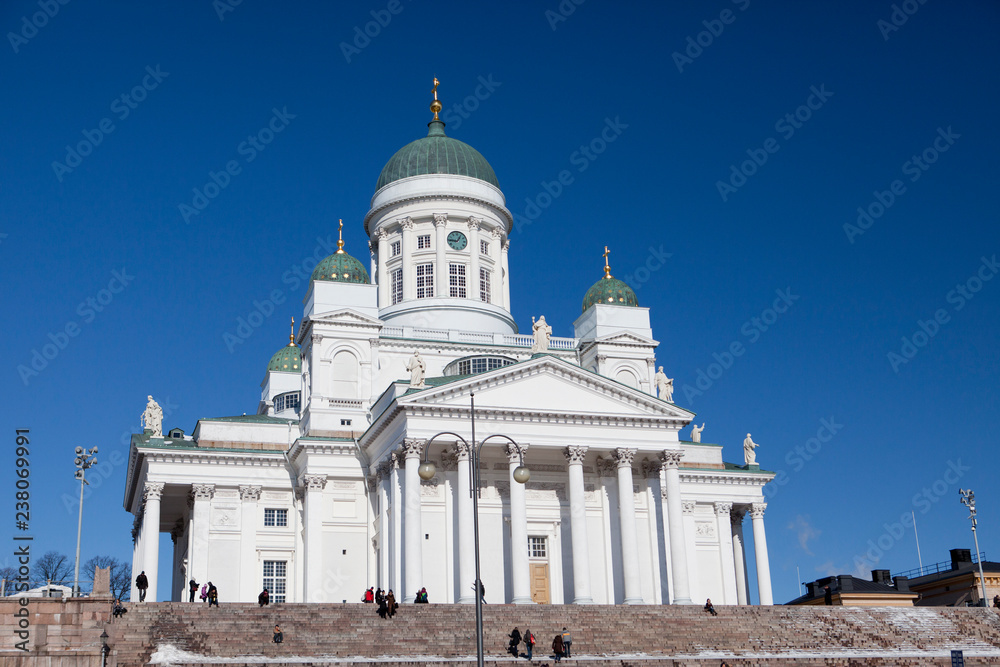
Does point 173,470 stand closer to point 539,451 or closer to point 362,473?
point 362,473

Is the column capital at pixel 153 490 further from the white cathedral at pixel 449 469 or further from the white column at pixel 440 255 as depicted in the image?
the white column at pixel 440 255

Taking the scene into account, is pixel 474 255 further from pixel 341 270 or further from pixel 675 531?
pixel 675 531

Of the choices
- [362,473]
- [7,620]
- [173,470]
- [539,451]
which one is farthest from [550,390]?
[7,620]

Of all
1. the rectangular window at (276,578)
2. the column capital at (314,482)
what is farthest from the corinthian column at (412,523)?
the rectangular window at (276,578)

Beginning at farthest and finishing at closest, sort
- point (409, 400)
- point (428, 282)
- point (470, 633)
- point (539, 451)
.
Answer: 1. point (428, 282)
2. point (539, 451)
3. point (409, 400)
4. point (470, 633)

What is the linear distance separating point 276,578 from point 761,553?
25.5m

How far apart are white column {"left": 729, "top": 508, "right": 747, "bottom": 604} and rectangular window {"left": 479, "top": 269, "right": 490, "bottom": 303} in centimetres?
1883

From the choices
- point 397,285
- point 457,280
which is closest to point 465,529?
point 457,280

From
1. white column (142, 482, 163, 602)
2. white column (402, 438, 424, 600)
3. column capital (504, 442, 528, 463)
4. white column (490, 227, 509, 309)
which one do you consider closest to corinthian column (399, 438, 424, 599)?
white column (402, 438, 424, 600)

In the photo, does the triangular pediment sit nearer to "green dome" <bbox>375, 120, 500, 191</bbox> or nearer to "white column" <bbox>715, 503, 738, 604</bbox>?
"white column" <bbox>715, 503, 738, 604</bbox>

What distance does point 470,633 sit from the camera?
3875cm

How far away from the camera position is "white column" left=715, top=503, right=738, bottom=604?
58.8m

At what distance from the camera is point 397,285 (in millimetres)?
66750

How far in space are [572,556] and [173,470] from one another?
19996mm
